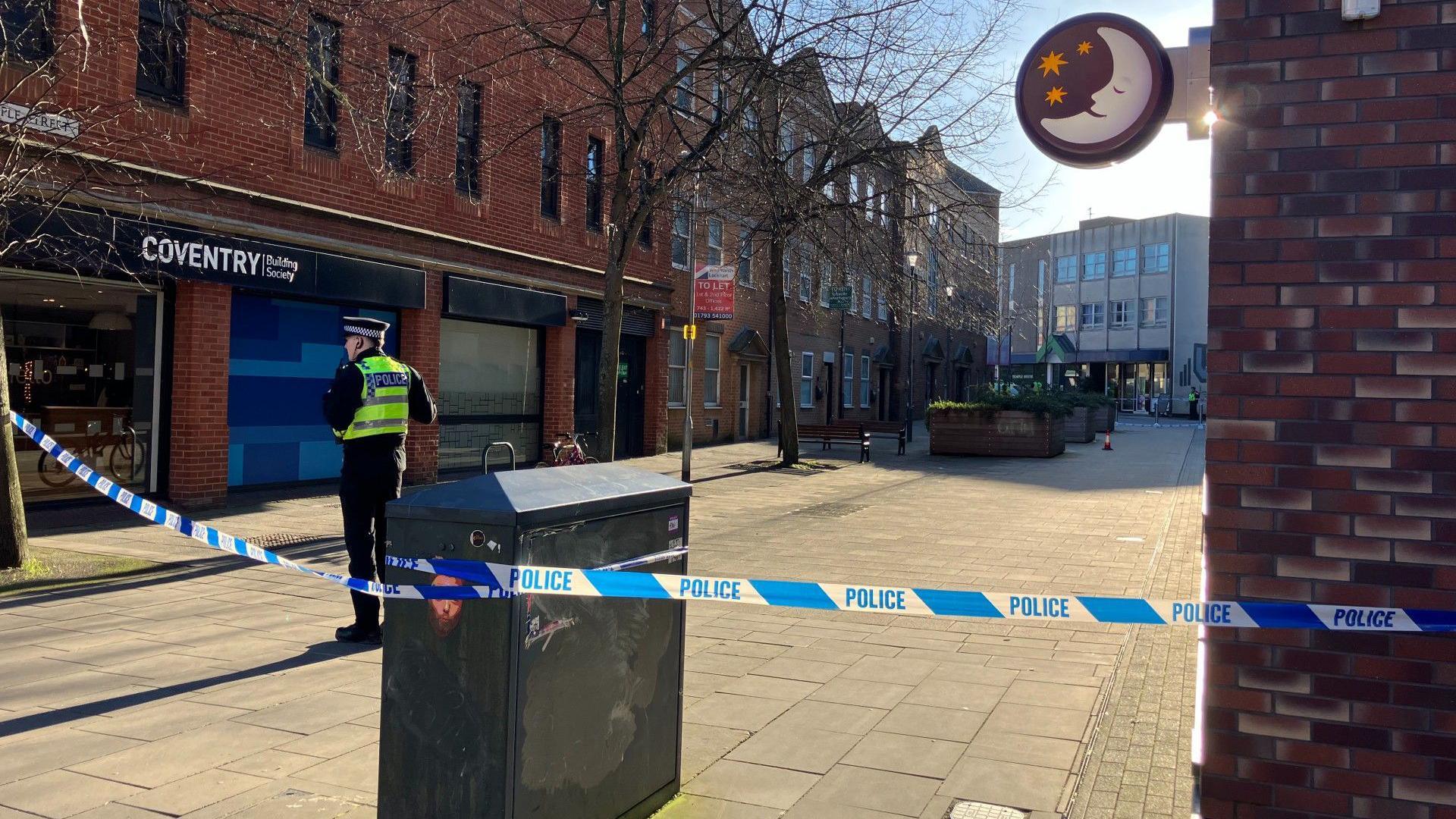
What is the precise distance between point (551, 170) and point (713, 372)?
8.67m

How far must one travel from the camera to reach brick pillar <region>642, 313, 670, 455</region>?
2298 cm

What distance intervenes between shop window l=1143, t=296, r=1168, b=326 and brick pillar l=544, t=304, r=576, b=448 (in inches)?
2186

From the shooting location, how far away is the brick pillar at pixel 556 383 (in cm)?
1945

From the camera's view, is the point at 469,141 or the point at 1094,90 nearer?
the point at 1094,90

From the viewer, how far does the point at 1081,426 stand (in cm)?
3306

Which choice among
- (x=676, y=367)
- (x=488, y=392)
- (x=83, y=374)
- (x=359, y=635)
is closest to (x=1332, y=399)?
(x=359, y=635)

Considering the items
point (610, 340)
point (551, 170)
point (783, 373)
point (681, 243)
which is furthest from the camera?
point (681, 243)

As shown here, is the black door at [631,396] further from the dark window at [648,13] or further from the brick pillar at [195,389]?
the brick pillar at [195,389]

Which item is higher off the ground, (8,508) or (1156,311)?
(1156,311)

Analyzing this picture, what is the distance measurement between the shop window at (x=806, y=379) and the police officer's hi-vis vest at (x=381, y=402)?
A: 26185 mm

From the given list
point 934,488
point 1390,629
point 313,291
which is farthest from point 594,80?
point 1390,629

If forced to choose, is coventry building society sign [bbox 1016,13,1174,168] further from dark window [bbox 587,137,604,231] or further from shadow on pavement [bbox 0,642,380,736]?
dark window [bbox 587,137,604,231]

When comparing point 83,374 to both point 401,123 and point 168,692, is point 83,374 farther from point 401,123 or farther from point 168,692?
point 168,692

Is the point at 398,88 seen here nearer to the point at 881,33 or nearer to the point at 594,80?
the point at 881,33
